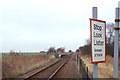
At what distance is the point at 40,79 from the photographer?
11.1 meters

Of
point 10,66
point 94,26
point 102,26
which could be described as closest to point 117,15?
point 102,26

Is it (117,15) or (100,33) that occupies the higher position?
(117,15)

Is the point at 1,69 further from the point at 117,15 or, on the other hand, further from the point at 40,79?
the point at 117,15

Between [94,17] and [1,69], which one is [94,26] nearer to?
[94,17]

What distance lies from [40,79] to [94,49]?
827cm

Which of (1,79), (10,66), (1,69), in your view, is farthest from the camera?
(10,66)

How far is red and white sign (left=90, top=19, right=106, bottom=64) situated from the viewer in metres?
3.51

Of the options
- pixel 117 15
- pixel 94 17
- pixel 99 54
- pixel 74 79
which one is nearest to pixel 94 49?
pixel 99 54

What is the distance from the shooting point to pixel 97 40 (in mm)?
Answer: 3648

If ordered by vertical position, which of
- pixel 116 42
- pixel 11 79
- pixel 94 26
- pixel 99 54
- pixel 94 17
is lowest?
pixel 11 79

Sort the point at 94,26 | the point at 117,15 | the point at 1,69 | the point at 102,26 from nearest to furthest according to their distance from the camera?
the point at 94,26, the point at 102,26, the point at 117,15, the point at 1,69

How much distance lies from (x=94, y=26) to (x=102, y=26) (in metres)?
0.36

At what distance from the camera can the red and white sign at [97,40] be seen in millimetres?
3514

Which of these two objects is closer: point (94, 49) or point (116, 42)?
point (94, 49)
